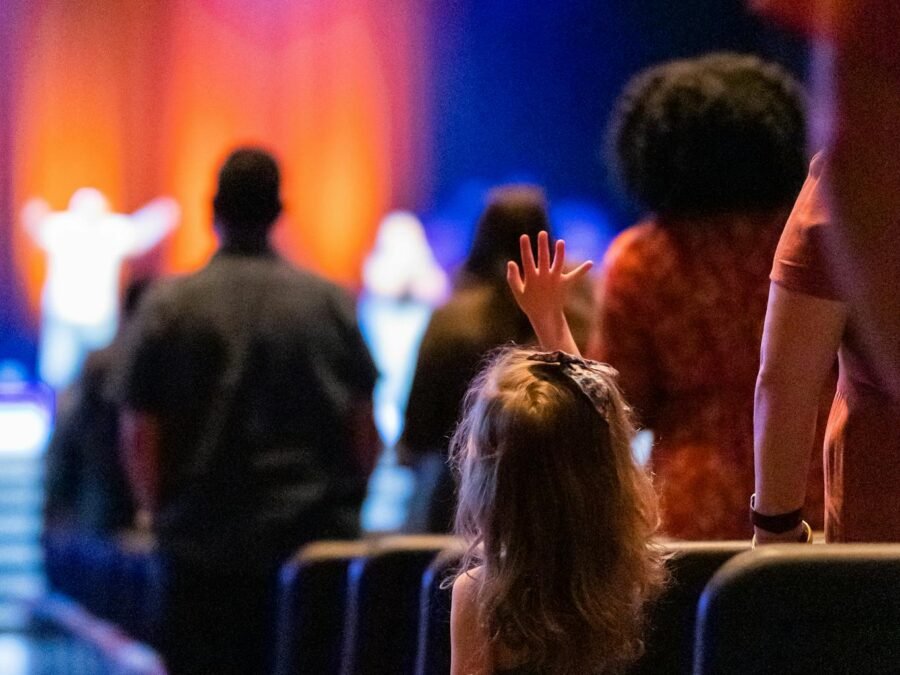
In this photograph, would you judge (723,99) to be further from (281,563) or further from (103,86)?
(103,86)

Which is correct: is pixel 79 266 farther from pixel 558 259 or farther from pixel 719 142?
pixel 558 259

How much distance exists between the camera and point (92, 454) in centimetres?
463

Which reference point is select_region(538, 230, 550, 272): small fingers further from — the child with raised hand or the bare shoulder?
the bare shoulder

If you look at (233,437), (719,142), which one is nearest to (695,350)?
(719,142)

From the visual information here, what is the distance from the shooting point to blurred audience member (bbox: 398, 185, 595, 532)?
3.03m

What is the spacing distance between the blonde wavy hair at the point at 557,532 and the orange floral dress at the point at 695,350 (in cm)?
61

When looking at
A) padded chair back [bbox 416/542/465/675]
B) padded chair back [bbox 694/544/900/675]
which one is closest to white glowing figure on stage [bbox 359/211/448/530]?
padded chair back [bbox 416/542/465/675]

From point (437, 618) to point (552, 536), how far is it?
25cm

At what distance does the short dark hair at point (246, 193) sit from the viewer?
3.15 m

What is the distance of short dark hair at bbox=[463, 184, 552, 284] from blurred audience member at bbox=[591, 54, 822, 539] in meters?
0.83

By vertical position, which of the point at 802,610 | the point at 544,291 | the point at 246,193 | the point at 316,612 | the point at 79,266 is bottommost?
the point at 316,612

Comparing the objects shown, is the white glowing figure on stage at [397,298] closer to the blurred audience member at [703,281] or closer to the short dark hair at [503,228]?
the short dark hair at [503,228]

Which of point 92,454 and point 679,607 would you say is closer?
point 679,607

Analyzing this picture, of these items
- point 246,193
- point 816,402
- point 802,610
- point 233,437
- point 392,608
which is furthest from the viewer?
point 246,193
